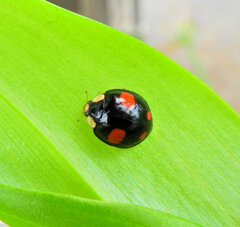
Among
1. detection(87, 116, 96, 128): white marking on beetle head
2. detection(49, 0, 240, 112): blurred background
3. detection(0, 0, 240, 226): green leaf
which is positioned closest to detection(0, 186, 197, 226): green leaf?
detection(0, 0, 240, 226): green leaf

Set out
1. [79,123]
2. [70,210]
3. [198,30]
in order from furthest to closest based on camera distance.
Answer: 1. [198,30]
2. [79,123]
3. [70,210]

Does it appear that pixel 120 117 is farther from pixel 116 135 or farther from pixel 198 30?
pixel 198 30

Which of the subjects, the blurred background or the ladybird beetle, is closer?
the ladybird beetle

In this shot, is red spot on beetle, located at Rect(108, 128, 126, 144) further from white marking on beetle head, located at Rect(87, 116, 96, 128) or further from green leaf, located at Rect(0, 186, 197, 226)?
green leaf, located at Rect(0, 186, 197, 226)

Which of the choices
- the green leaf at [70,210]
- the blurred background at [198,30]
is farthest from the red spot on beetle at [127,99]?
the blurred background at [198,30]

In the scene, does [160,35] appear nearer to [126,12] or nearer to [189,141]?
[126,12]

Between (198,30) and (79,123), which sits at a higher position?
(198,30)

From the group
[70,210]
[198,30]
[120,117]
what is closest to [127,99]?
[120,117]
